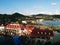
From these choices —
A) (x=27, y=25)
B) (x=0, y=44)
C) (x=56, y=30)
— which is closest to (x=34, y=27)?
(x=27, y=25)

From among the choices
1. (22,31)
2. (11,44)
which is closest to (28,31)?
(22,31)

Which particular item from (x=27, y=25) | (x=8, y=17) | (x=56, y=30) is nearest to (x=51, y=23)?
(x=56, y=30)

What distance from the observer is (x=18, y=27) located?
168 inches

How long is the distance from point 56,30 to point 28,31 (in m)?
0.49

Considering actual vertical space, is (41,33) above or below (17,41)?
above

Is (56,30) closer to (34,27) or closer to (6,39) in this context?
(34,27)

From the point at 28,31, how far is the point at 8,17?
1.44 feet

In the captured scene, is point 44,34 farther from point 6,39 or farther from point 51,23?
point 6,39

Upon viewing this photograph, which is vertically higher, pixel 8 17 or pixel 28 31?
pixel 8 17

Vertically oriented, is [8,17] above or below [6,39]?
above

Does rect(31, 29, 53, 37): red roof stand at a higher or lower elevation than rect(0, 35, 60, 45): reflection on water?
higher

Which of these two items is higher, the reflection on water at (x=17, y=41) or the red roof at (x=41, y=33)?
the red roof at (x=41, y=33)

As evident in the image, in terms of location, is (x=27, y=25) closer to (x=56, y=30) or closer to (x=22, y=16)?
(x=22, y=16)

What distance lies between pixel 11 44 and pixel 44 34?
0.60 m
